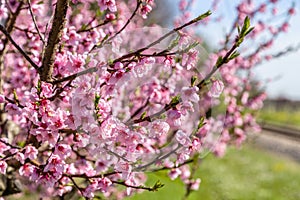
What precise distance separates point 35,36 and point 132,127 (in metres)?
1.55

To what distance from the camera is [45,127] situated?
2.65 meters

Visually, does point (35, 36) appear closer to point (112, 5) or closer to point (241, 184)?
point (112, 5)

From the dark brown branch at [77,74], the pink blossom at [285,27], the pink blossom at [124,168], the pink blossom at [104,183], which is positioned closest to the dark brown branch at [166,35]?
the dark brown branch at [77,74]

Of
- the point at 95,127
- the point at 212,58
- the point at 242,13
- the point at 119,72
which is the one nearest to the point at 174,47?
the point at 119,72

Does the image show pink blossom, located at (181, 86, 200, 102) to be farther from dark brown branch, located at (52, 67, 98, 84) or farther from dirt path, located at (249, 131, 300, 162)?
dirt path, located at (249, 131, 300, 162)

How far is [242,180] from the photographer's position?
597 inches

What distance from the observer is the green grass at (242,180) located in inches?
417

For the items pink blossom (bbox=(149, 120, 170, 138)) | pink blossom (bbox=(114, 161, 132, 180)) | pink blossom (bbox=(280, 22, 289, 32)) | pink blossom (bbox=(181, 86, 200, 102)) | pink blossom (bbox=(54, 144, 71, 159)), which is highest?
pink blossom (bbox=(280, 22, 289, 32))

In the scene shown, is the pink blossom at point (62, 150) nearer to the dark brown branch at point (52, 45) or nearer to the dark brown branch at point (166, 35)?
the dark brown branch at point (52, 45)

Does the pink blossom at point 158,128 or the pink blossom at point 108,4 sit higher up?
the pink blossom at point 108,4

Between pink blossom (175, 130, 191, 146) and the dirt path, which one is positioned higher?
pink blossom (175, 130, 191, 146)

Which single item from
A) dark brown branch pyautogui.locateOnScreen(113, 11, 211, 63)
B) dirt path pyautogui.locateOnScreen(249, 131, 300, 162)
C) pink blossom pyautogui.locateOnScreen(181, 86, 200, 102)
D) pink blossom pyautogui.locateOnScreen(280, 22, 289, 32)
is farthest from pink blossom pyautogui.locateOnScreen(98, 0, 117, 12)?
dirt path pyautogui.locateOnScreen(249, 131, 300, 162)

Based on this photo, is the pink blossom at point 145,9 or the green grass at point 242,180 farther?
the green grass at point 242,180

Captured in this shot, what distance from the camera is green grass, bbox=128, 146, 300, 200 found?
10.6 metres
